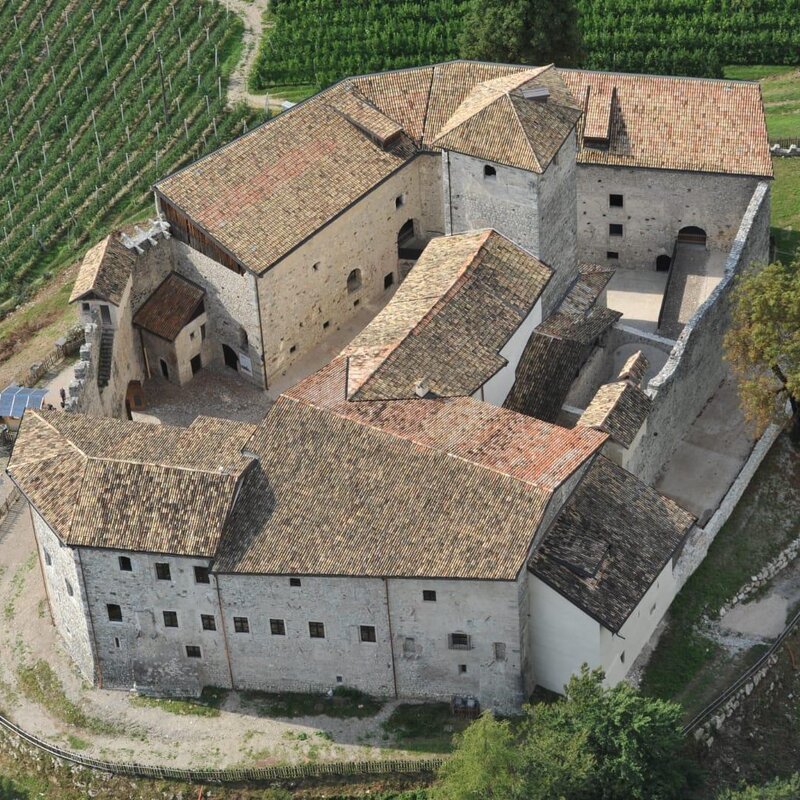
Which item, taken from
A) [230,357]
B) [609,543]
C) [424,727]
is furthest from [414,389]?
[230,357]

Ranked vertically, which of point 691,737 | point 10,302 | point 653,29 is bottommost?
point 691,737

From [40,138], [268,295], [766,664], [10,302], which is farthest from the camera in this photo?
[40,138]

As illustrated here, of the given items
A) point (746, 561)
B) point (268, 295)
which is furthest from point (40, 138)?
point (746, 561)

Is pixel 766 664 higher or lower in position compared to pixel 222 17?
lower

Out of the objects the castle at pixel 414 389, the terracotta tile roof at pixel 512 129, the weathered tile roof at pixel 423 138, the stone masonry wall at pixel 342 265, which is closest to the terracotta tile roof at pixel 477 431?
the castle at pixel 414 389

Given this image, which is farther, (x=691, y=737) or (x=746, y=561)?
(x=746, y=561)

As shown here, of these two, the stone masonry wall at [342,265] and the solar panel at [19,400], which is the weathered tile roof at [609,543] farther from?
the solar panel at [19,400]

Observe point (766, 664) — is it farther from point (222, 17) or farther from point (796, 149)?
point (222, 17)
